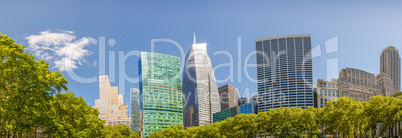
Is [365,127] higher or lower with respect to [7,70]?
lower

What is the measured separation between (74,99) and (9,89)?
32004 mm

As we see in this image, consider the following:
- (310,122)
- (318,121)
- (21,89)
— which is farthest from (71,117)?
(318,121)

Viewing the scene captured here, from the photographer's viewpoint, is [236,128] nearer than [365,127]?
No

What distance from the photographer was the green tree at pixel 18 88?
1426 inches

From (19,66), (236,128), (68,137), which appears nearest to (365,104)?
(236,128)

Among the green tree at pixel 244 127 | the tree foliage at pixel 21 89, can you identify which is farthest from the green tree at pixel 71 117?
the green tree at pixel 244 127

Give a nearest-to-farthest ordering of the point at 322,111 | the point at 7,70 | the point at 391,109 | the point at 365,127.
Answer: the point at 7,70, the point at 391,109, the point at 365,127, the point at 322,111

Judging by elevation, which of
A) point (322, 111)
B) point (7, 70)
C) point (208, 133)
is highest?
point (7, 70)

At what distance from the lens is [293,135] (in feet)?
271

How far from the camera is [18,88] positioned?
37.5 metres

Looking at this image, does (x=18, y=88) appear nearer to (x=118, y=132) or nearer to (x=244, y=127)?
(x=244, y=127)

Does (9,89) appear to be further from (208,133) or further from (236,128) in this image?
(208,133)

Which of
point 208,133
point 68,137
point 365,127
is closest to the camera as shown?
point 68,137

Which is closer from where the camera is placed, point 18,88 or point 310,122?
point 18,88
